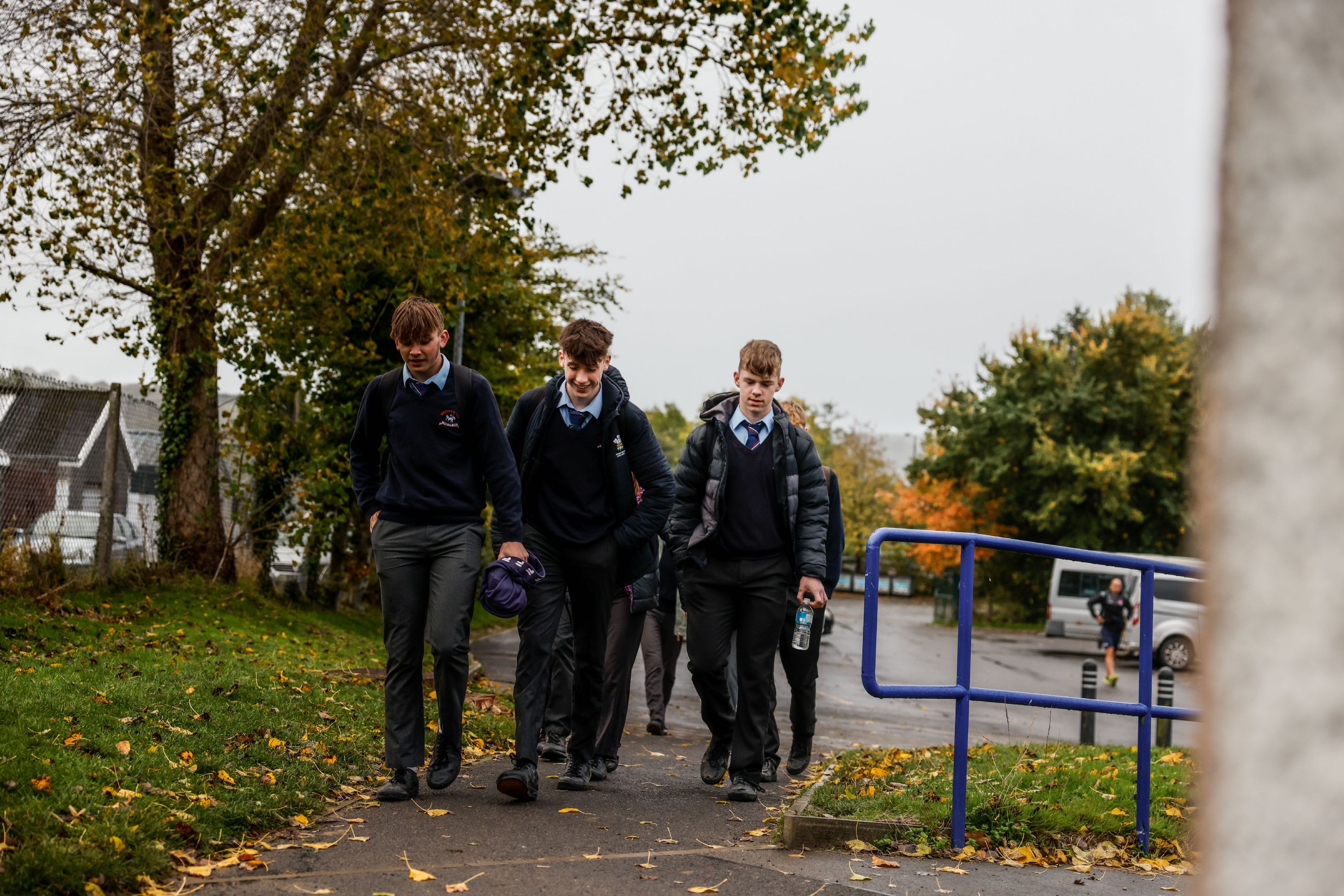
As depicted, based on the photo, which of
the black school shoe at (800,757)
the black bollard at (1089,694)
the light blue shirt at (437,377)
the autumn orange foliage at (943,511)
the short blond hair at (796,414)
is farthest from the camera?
the autumn orange foliage at (943,511)

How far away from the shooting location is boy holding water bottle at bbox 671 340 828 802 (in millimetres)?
5824

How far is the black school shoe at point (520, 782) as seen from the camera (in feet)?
17.0

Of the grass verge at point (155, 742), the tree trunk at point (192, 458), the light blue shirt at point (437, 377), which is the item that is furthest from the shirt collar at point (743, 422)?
the tree trunk at point (192, 458)

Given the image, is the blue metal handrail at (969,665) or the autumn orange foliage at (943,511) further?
the autumn orange foliage at (943,511)

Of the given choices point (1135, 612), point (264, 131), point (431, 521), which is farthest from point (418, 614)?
point (1135, 612)

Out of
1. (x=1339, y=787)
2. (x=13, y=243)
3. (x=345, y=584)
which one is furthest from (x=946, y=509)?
(x=1339, y=787)

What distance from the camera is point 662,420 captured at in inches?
4122

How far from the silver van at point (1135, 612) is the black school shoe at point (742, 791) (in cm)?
1103

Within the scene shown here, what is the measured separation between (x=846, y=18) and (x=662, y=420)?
91996 millimetres

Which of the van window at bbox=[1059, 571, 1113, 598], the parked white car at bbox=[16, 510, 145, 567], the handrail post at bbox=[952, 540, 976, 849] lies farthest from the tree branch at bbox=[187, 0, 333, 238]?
the van window at bbox=[1059, 571, 1113, 598]

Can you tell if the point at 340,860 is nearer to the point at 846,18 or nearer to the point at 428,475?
the point at 428,475

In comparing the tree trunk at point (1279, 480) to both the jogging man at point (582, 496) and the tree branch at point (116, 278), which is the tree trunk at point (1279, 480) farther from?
the tree branch at point (116, 278)

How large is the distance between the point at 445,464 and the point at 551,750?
7.05 feet

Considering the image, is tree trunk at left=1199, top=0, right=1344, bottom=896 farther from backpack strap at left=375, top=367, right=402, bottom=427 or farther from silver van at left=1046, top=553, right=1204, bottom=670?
silver van at left=1046, top=553, right=1204, bottom=670
